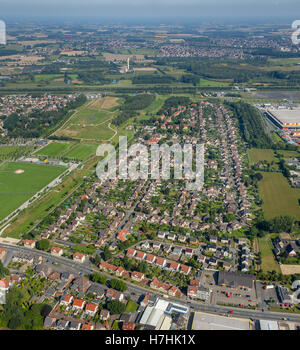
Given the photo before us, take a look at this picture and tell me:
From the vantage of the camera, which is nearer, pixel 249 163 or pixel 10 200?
pixel 10 200

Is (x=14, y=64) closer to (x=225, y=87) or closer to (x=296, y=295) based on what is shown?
(x=225, y=87)

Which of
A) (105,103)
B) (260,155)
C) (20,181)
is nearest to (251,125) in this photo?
(260,155)

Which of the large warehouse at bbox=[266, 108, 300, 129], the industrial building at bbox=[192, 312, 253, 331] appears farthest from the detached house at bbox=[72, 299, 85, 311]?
the large warehouse at bbox=[266, 108, 300, 129]

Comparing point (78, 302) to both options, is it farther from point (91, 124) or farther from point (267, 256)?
point (91, 124)

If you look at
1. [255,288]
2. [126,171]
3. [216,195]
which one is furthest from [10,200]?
[255,288]

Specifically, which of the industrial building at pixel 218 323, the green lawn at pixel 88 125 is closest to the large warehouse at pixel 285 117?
the green lawn at pixel 88 125
